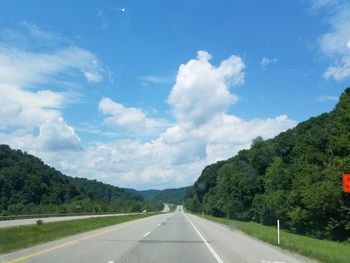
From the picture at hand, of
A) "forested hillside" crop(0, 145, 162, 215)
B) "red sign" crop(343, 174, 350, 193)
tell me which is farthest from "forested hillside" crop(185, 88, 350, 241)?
"forested hillside" crop(0, 145, 162, 215)

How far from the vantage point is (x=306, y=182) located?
178 feet

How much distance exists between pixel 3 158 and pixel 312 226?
312 feet

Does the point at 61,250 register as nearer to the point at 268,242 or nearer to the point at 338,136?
the point at 268,242

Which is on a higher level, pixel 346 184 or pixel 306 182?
pixel 306 182

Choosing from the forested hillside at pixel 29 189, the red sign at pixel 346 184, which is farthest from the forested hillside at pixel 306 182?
the forested hillside at pixel 29 189

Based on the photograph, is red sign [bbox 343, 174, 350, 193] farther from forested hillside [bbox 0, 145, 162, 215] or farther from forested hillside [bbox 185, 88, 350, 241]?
forested hillside [bbox 0, 145, 162, 215]

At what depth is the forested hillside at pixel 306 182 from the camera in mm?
45688

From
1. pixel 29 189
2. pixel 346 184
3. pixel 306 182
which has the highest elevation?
pixel 29 189

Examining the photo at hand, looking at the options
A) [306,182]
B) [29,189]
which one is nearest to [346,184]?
[306,182]

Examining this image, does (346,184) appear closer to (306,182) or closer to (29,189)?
(306,182)

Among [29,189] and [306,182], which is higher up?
[29,189]

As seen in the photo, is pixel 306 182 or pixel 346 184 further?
pixel 306 182

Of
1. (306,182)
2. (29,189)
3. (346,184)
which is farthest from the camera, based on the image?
(29,189)

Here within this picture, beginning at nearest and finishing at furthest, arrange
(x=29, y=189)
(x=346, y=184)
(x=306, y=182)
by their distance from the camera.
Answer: (x=346, y=184) → (x=306, y=182) → (x=29, y=189)
